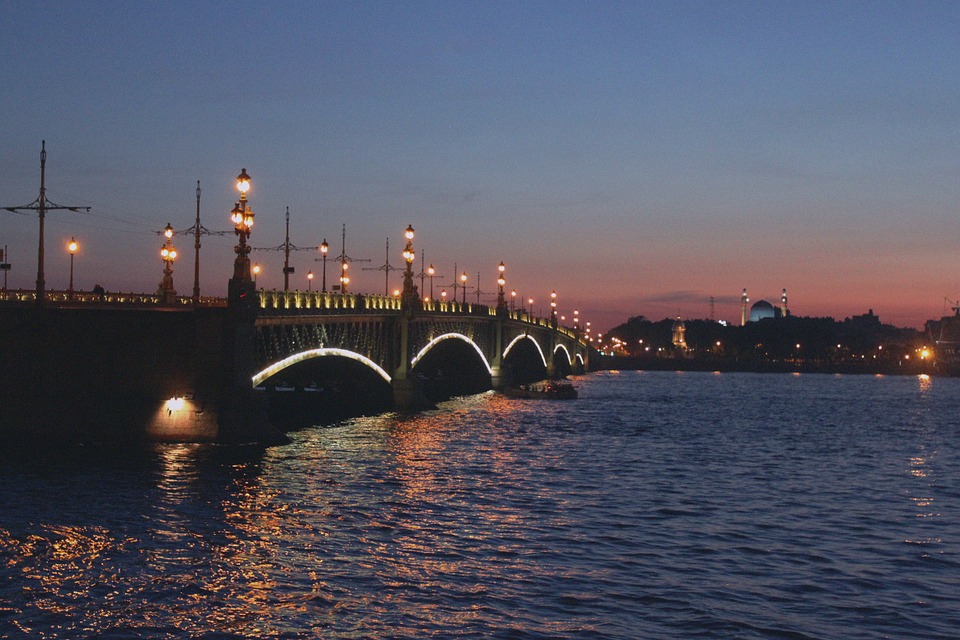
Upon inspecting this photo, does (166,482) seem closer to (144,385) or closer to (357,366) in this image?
(144,385)

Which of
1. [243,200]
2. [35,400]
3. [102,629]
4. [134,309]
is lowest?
[102,629]

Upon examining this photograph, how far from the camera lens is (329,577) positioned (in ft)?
84.8

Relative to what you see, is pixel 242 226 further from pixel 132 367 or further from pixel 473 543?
pixel 473 543

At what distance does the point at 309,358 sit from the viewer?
61.6 meters

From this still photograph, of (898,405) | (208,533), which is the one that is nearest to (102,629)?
(208,533)

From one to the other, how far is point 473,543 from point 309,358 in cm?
3262

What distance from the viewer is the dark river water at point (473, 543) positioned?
22453 millimetres

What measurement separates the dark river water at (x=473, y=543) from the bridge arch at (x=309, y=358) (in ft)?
11.8

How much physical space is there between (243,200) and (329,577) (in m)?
27.6

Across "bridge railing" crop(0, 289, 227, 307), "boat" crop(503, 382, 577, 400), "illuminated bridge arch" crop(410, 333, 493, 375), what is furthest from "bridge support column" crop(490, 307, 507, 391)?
"bridge railing" crop(0, 289, 227, 307)

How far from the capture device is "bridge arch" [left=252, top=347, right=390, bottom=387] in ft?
177

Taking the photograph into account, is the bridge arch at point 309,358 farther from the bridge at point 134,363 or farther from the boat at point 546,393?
the boat at point 546,393

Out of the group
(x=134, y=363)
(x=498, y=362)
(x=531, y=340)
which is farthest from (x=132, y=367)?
(x=531, y=340)

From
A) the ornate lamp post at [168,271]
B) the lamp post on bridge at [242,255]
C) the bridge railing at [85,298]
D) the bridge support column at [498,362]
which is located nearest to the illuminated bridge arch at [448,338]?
the bridge support column at [498,362]
